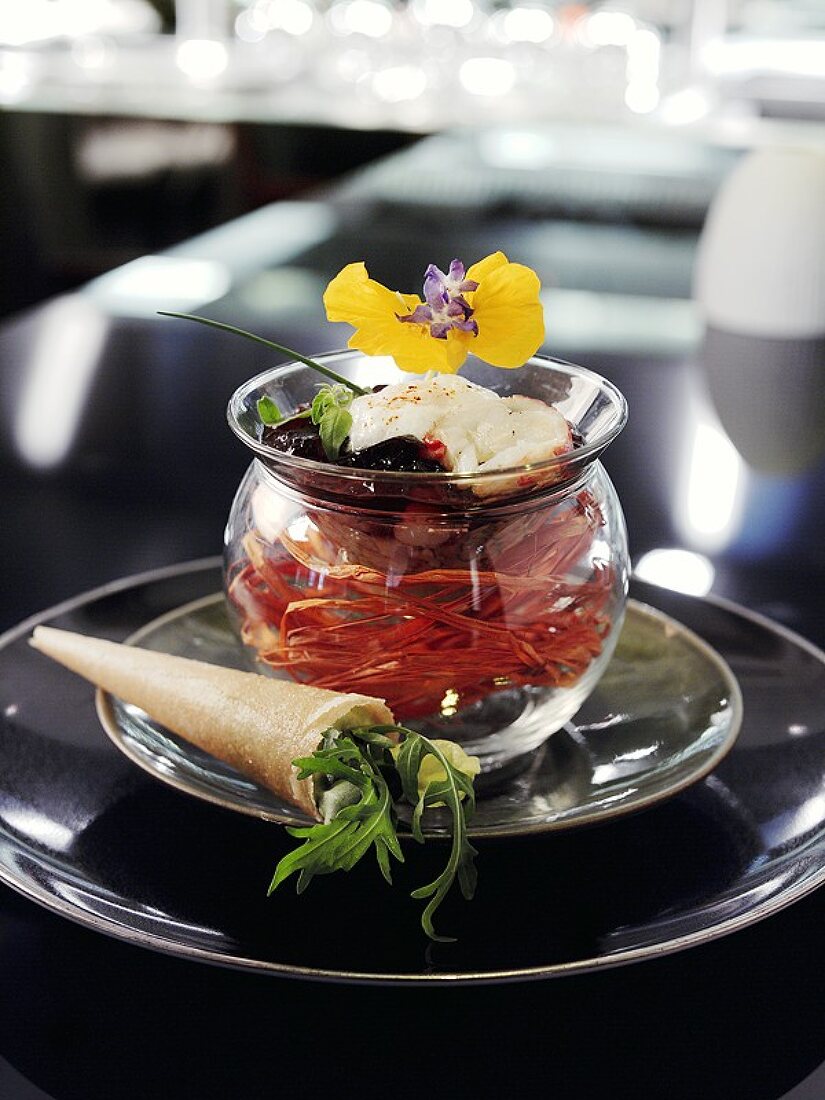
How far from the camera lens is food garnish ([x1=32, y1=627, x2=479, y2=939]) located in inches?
19.3

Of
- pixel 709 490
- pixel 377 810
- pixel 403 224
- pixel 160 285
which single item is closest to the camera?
pixel 377 810

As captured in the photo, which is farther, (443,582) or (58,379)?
(58,379)

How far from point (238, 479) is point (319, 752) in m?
0.52

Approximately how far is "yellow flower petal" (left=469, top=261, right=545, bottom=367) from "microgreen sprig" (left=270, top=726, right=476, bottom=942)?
0.18 meters

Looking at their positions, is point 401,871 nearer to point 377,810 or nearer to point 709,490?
point 377,810

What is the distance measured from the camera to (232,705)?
1.89 ft

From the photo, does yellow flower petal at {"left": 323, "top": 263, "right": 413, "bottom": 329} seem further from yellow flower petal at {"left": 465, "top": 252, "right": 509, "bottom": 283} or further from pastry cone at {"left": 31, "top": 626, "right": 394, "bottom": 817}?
pastry cone at {"left": 31, "top": 626, "right": 394, "bottom": 817}

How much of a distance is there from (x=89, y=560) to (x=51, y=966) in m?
0.41

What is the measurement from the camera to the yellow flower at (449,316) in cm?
59

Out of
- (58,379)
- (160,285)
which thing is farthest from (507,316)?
(160,285)

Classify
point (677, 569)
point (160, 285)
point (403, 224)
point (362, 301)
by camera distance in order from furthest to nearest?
point (403, 224) < point (160, 285) < point (677, 569) < point (362, 301)

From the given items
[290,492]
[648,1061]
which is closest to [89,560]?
[290,492]

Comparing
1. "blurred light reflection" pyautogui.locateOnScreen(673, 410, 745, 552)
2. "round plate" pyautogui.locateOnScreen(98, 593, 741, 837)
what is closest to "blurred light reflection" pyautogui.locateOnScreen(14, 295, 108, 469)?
"round plate" pyautogui.locateOnScreen(98, 593, 741, 837)

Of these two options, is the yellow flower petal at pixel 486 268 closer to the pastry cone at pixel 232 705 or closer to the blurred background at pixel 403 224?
the pastry cone at pixel 232 705
